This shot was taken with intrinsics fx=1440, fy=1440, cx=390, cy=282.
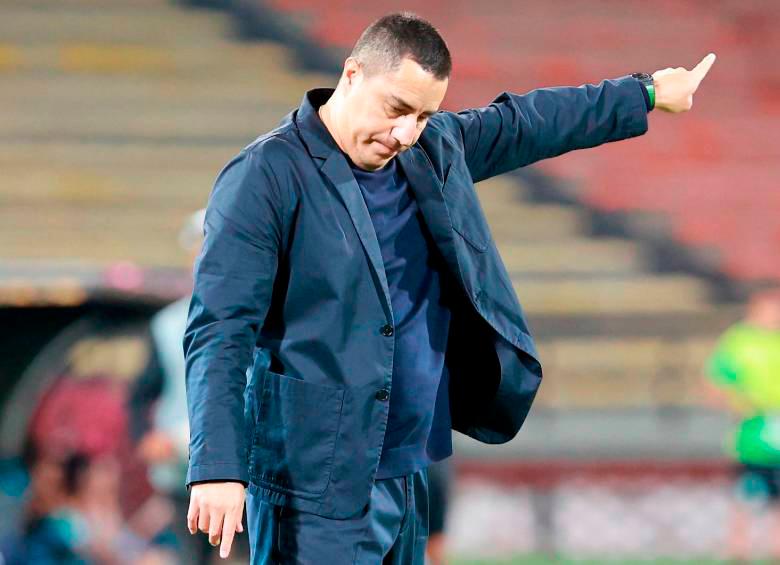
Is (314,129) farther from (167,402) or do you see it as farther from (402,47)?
(167,402)

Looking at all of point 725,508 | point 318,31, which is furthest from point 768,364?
point 318,31

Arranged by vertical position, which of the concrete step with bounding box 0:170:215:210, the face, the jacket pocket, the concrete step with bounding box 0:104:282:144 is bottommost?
the jacket pocket

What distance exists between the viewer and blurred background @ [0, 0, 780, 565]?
4730 millimetres

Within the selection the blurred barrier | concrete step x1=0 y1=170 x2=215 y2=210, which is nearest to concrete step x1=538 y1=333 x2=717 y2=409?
the blurred barrier

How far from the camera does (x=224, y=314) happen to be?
2184 mm

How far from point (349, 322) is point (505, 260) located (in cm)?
638

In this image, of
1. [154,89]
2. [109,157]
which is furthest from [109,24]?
[109,157]

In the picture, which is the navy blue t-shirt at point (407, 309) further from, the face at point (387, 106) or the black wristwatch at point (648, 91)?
the black wristwatch at point (648, 91)

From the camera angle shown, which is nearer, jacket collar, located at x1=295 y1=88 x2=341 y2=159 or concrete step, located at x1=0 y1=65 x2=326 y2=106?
jacket collar, located at x1=295 y1=88 x2=341 y2=159

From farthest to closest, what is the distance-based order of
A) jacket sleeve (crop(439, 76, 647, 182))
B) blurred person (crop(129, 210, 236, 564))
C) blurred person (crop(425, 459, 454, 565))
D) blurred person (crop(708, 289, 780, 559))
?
blurred person (crop(708, 289, 780, 559)) → blurred person (crop(129, 210, 236, 564)) → blurred person (crop(425, 459, 454, 565)) → jacket sleeve (crop(439, 76, 647, 182))

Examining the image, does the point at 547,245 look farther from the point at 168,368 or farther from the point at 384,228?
the point at 384,228

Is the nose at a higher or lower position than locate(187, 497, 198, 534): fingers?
higher

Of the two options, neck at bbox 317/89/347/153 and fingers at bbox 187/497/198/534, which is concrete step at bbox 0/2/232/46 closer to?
neck at bbox 317/89/347/153

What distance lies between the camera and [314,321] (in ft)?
7.50
